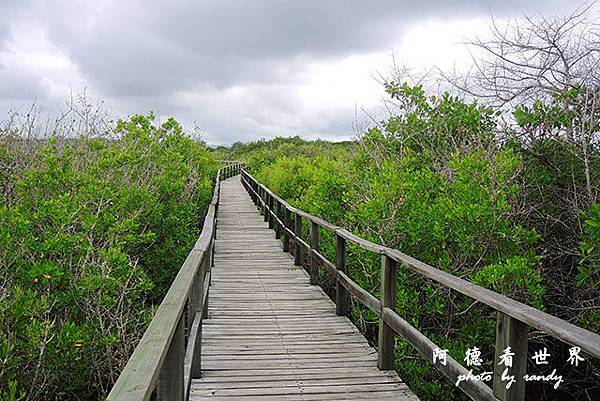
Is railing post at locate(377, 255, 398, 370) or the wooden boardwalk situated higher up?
railing post at locate(377, 255, 398, 370)

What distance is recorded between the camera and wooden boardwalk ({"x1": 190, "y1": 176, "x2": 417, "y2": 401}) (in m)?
4.07

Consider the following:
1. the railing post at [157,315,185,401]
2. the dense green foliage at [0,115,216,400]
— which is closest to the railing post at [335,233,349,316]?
the dense green foliage at [0,115,216,400]

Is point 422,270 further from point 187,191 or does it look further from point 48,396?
point 187,191

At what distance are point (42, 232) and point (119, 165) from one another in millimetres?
3680

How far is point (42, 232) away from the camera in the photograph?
755 cm

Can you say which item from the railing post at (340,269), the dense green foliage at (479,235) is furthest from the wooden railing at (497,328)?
the dense green foliage at (479,235)

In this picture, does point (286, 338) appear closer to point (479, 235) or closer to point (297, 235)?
point (479, 235)

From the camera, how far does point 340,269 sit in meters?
6.15

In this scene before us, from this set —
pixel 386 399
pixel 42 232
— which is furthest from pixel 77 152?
pixel 386 399

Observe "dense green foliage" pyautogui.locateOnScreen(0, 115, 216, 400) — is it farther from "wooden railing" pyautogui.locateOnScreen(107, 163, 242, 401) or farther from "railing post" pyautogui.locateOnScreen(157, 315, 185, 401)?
"railing post" pyautogui.locateOnScreen(157, 315, 185, 401)

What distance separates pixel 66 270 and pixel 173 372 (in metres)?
5.06

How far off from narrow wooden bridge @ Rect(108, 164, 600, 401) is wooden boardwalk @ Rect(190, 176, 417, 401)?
0.4 inches

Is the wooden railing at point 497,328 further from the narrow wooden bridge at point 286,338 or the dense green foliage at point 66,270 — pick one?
the dense green foliage at point 66,270

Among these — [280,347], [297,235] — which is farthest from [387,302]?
[297,235]
